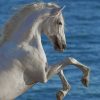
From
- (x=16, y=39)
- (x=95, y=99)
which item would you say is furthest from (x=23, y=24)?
(x=95, y=99)

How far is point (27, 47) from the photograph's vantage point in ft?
27.7

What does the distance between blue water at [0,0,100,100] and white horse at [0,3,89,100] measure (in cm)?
21

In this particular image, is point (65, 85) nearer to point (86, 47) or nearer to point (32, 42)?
point (32, 42)

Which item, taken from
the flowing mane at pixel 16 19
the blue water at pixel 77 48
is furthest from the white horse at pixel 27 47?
the blue water at pixel 77 48

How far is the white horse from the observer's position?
830 centimetres

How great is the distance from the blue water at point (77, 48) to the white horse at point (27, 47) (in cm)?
21

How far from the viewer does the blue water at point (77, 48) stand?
13.0 meters

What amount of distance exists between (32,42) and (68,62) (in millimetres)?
444

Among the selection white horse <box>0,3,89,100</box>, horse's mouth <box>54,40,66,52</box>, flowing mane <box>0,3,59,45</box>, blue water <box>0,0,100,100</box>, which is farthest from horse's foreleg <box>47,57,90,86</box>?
blue water <box>0,0,100,100</box>

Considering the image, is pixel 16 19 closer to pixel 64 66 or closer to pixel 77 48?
pixel 64 66

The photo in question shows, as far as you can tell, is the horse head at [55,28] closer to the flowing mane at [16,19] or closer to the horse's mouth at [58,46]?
the horse's mouth at [58,46]

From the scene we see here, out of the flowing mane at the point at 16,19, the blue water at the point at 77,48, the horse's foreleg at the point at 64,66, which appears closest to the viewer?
A: the flowing mane at the point at 16,19

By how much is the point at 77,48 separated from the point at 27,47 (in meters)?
7.69

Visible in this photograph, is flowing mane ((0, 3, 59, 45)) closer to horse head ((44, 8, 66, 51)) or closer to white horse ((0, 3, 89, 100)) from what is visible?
white horse ((0, 3, 89, 100))
